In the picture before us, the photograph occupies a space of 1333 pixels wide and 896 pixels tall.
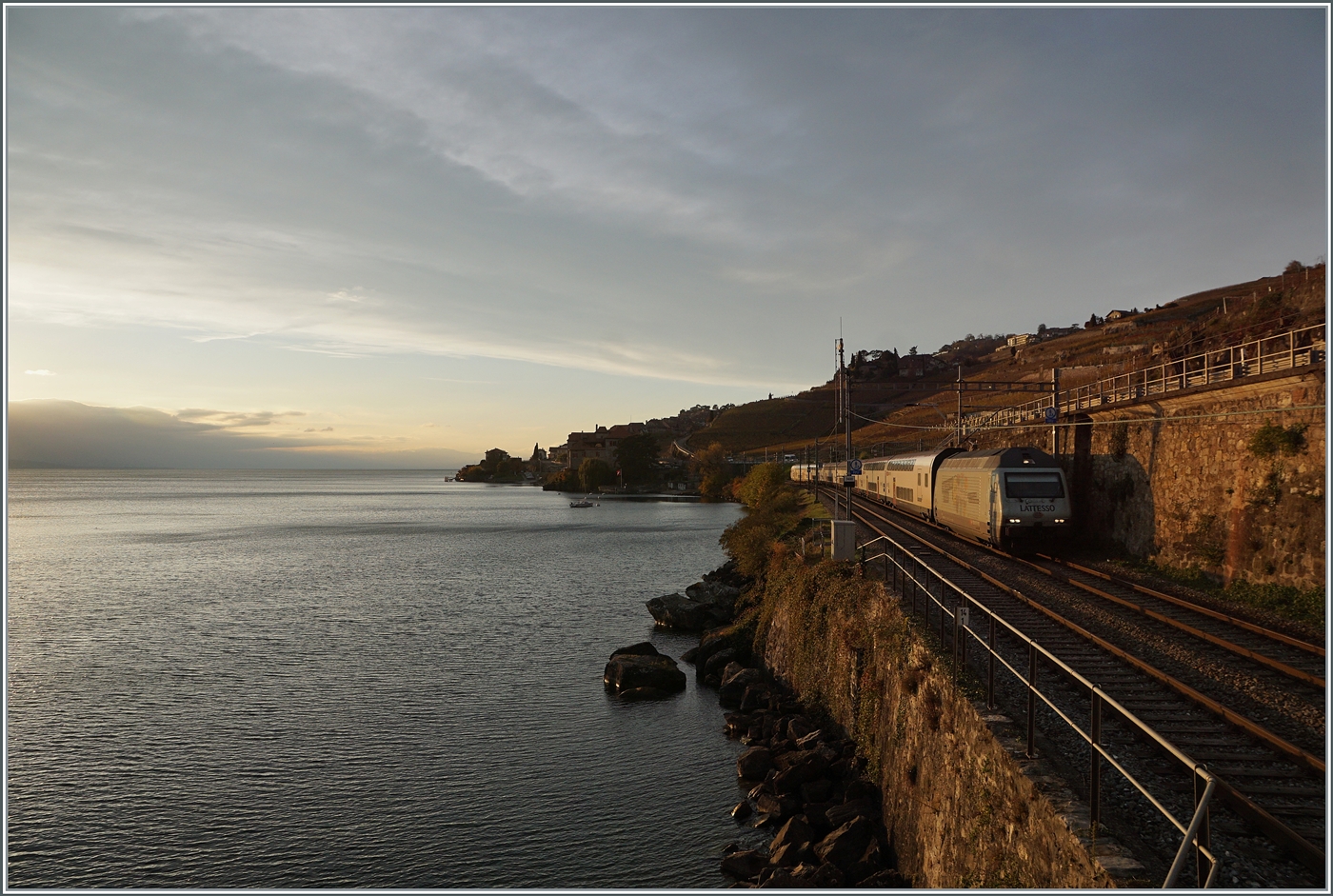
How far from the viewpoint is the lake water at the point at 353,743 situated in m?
15.3

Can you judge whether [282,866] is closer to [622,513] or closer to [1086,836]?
[1086,836]

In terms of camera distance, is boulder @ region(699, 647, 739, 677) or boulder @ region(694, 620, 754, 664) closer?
boulder @ region(699, 647, 739, 677)

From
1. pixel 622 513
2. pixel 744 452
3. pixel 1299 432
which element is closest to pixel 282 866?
pixel 1299 432

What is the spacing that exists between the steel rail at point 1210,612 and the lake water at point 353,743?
1014 centimetres

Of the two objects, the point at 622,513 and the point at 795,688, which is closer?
the point at 795,688

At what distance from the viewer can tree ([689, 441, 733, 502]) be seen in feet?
463

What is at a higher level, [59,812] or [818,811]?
[818,811]

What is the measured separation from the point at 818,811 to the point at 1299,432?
1343cm

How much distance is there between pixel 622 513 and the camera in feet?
385

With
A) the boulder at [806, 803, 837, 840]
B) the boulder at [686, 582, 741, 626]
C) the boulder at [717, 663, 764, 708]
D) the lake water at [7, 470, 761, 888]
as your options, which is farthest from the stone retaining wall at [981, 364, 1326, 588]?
the boulder at [686, 582, 741, 626]

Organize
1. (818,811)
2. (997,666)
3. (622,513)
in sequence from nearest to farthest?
(997,666), (818,811), (622,513)

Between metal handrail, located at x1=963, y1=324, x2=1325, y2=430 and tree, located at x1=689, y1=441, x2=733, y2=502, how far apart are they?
9390cm

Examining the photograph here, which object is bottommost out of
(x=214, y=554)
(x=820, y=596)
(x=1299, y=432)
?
(x=214, y=554)

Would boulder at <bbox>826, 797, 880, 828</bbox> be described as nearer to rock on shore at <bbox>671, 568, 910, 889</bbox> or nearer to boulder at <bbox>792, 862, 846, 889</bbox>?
rock on shore at <bbox>671, 568, 910, 889</bbox>
